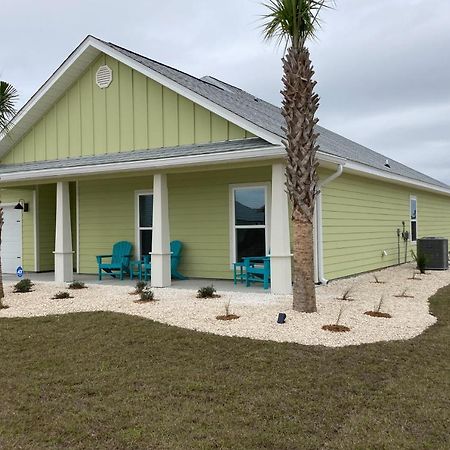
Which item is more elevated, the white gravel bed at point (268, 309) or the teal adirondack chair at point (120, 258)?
the teal adirondack chair at point (120, 258)

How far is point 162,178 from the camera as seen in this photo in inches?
425

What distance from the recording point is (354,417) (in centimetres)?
405

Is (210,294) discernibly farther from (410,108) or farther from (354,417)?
(410,108)

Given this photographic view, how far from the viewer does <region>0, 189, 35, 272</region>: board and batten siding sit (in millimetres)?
15258

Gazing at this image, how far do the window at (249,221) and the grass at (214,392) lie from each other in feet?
17.2

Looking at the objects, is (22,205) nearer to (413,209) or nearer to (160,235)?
(160,235)

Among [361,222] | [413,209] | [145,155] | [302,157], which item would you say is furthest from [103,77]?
[413,209]

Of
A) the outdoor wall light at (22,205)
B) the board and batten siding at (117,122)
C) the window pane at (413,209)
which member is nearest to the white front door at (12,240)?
the outdoor wall light at (22,205)

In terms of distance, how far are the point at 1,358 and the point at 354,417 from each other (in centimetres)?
403

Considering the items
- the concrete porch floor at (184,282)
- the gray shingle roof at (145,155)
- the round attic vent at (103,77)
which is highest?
the round attic vent at (103,77)

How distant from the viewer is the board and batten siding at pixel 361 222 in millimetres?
11914

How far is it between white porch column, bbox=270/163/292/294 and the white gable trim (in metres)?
1.19

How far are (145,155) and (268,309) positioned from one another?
488 cm

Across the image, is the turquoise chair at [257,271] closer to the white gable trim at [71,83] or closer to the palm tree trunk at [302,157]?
the palm tree trunk at [302,157]
